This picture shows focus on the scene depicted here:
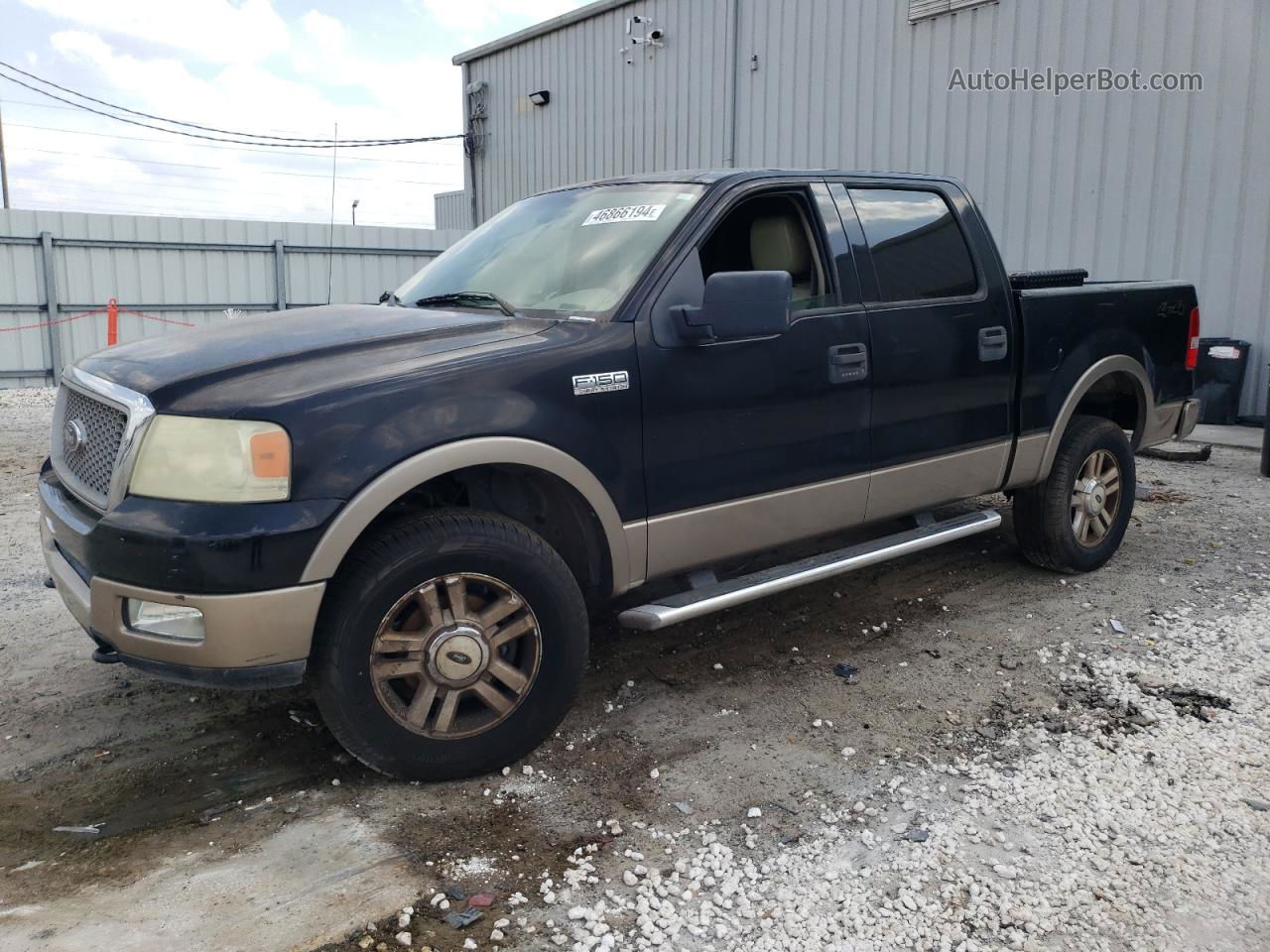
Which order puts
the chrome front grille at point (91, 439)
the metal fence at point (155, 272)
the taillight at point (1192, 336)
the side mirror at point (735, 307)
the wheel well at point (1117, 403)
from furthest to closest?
1. the metal fence at point (155, 272)
2. the taillight at point (1192, 336)
3. the wheel well at point (1117, 403)
4. the side mirror at point (735, 307)
5. the chrome front grille at point (91, 439)

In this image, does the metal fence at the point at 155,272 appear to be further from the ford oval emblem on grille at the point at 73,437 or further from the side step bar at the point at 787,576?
the side step bar at the point at 787,576

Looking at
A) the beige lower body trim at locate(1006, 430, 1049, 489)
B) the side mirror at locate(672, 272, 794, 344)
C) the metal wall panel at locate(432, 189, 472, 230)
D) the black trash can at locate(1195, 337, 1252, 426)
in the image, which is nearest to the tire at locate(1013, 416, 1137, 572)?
the beige lower body trim at locate(1006, 430, 1049, 489)

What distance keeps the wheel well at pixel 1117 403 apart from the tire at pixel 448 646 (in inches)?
135

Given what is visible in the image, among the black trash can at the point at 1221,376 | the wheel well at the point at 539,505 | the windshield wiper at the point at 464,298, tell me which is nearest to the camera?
the wheel well at the point at 539,505

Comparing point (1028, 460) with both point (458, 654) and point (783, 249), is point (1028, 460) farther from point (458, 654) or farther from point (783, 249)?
point (458, 654)

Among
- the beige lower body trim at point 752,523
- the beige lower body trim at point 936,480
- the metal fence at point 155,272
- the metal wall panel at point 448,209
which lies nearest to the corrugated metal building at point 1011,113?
the metal fence at point 155,272

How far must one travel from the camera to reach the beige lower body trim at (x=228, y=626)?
9.46ft

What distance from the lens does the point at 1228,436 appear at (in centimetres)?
1011

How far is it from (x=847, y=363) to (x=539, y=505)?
4.56 ft

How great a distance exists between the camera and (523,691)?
3377 millimetres

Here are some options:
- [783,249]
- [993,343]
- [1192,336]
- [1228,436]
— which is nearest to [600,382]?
[783,249]

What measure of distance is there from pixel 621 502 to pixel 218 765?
5.32 ft

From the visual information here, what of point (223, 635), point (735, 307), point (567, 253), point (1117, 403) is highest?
point (567, 253)

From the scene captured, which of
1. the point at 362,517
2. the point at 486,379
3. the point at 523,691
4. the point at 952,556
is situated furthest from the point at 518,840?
the point at 952,556
